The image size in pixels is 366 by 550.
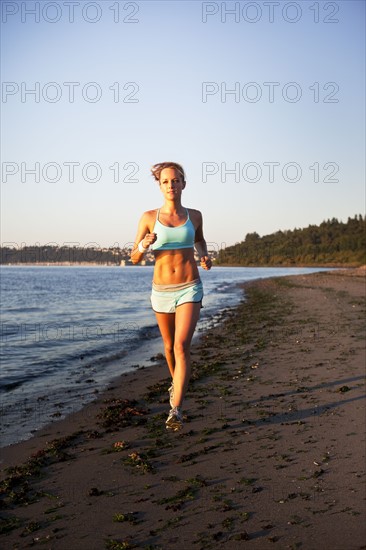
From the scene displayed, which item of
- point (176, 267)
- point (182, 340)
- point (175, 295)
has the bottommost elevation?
point (182, 340)

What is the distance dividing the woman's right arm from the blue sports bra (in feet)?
0.27

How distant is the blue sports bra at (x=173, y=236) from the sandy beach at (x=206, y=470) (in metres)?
5.60

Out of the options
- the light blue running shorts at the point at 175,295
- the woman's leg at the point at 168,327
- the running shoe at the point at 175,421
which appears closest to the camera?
the light blue running shorts at the point at 175,295

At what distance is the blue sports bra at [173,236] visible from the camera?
4090mm

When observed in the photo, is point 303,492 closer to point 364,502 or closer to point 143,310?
point 364,502

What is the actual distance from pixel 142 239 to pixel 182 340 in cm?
101

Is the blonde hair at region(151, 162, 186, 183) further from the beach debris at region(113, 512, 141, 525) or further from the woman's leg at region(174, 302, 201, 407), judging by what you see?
the beach debris at region(113, 512, 141, 525)

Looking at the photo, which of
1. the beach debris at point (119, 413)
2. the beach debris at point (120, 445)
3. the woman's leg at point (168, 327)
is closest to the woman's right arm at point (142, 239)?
the woman's leg at point (168, 327)

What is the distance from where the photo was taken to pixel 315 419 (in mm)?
12539

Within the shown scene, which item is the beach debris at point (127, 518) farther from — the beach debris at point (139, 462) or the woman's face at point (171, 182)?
the woman's face at point (171, 182)

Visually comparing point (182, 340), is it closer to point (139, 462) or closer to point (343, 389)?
point (139, 462)

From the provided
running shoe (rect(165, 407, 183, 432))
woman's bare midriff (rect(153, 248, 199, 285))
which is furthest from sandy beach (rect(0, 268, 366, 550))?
woman's bare midriff (rect(153, 248, 199, 285))

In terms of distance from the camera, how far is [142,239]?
4184 millimetres

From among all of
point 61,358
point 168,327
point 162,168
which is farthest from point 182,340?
point 61,358
